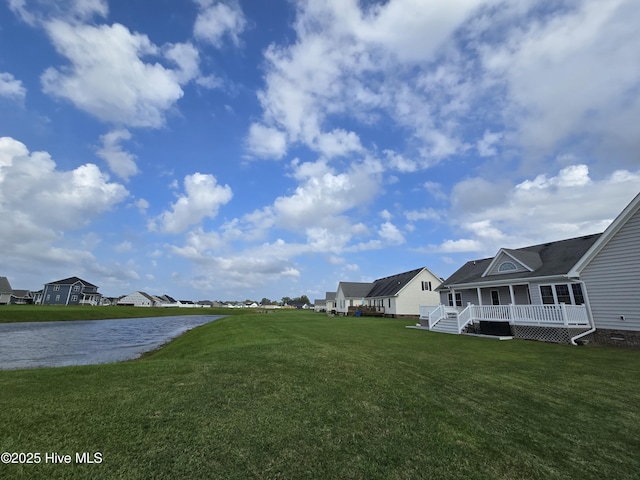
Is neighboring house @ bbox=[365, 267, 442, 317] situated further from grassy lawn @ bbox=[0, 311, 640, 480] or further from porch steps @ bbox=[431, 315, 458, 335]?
grassy lawn @ bbox=[0, 311, 640, 480]

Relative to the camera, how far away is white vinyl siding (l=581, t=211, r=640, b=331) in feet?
46.9

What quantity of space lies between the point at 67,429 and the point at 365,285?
182ft

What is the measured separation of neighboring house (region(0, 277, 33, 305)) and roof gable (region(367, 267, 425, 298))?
88262 mm

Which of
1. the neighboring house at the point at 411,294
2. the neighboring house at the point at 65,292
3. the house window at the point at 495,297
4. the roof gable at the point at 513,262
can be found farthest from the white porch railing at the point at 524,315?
the neighboring house at the point at 65,292

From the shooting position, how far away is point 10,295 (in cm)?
7525

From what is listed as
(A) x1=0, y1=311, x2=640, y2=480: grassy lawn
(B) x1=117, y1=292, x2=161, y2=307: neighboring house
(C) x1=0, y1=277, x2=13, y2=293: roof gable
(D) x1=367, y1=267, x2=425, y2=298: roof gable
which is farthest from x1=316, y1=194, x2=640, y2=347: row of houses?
(B) x1=117, y1=292, x2=161, y2=307: neighboring house

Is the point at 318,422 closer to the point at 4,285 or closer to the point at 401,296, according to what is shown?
the point at 401,296

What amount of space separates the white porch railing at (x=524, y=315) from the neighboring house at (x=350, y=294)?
30.5m

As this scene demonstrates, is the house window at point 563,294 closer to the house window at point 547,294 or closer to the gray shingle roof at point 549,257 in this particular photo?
the house window at point 547,294

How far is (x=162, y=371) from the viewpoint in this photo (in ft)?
24.5

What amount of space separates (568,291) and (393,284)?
28594mm

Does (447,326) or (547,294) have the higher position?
(547,294)

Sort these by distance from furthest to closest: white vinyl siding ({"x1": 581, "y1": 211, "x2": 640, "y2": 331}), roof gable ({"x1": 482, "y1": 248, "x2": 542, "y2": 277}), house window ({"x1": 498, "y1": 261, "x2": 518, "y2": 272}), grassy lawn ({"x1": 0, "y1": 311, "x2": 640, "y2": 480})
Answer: house window ({"x1": 498, "y1": 261, "x2": 518, "y2": 272}), roof gable ({"x1": 482, "y1": 248, "x2": 542, "y2": 277}), white vinyl siding ({"x1": 581, "y1": 211, "x2": 640, "y2": 331}), grassy lawn ({"x1": 0, "y1": 311, "x2": 640, "y2": 480})

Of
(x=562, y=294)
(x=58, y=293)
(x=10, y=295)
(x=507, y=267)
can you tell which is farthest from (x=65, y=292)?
(x=562, y=294)
